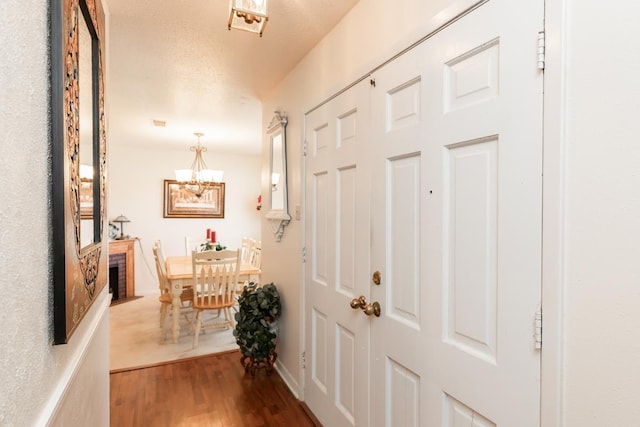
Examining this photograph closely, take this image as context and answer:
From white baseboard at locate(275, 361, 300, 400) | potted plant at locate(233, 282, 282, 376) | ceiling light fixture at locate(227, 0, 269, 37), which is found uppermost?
ceiling light fixture at locate(227, 0, 269, 37)

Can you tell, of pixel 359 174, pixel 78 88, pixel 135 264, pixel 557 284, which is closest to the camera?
pixel 557 284

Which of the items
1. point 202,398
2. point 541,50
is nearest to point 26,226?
point 541,50

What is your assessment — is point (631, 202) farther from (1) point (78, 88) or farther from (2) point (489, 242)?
(1) point (78, 88)

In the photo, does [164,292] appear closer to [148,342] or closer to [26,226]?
[148,342]

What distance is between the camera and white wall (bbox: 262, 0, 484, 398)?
4.50 ft

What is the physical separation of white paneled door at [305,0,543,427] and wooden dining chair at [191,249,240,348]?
1952 millimetres

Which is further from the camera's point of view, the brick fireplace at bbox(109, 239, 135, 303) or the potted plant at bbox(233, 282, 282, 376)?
the brick fireplace at bbox(109, 239, 135, 303)

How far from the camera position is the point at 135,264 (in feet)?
18.0

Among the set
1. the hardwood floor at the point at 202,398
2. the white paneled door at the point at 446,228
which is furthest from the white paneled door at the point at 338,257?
the hardwood floor at the point at 202,398

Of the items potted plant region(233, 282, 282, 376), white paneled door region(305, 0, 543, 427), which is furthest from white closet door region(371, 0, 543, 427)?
potted plant region(233, 282, 282, 376)

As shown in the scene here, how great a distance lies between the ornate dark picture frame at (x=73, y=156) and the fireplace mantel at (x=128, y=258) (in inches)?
174

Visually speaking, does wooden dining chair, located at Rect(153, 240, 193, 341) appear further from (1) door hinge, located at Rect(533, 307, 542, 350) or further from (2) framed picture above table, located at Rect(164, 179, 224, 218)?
(1) door hinge, located at Rect(533, 307, 542, 350)

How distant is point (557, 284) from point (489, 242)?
226 millimetres

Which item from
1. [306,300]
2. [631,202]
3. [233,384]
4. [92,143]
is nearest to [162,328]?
[233,384]
